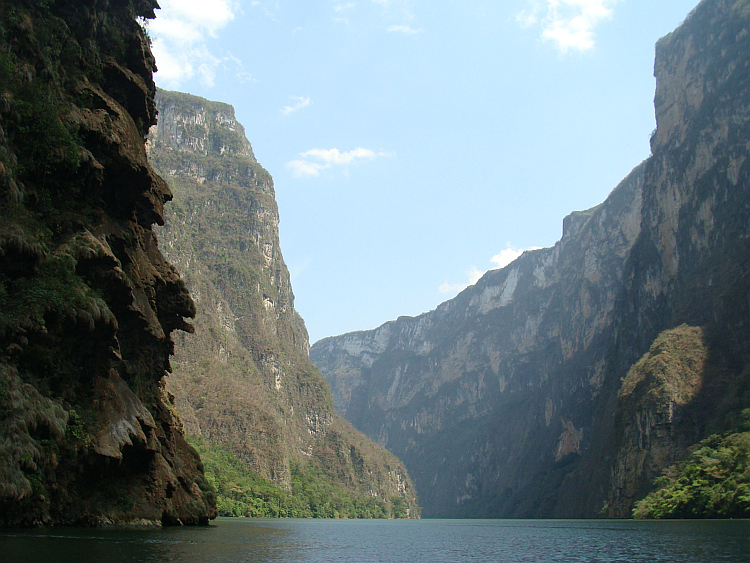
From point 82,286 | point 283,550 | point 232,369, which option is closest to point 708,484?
point 283,550

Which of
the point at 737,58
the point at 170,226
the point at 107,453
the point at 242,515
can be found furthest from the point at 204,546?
the point at 170,226

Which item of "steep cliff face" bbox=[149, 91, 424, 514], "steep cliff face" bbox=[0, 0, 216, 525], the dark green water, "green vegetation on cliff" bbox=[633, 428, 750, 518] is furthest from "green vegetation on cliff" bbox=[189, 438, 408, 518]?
the dark green water

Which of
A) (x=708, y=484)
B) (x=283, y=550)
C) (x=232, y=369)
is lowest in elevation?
(x=283, y=550)

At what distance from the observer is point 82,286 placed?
111 feet

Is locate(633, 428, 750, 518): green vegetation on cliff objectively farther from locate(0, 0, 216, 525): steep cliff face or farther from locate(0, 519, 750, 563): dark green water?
locate(0, 0, 216, 525): steep cliff face

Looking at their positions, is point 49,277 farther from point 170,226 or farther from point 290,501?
point 170,226

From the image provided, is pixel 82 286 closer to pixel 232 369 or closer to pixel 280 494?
pixel 280 494

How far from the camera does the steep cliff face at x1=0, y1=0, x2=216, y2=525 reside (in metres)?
30.8

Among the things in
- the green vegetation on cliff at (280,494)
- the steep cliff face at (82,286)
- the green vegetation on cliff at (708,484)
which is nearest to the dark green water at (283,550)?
the steep cliff face at (82,286)

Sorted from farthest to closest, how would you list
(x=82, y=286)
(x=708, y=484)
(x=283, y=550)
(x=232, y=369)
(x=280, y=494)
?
(x=232, y=369)
(x=280, y=494)
(x=708, y=484)
(x=283, y=550)
(x=82, y=286)

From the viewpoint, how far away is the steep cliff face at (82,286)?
30.8 m

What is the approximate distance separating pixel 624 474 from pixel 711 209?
51993 mm

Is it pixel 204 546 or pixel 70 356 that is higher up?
pixel 70 356

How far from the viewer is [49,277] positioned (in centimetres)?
3272
